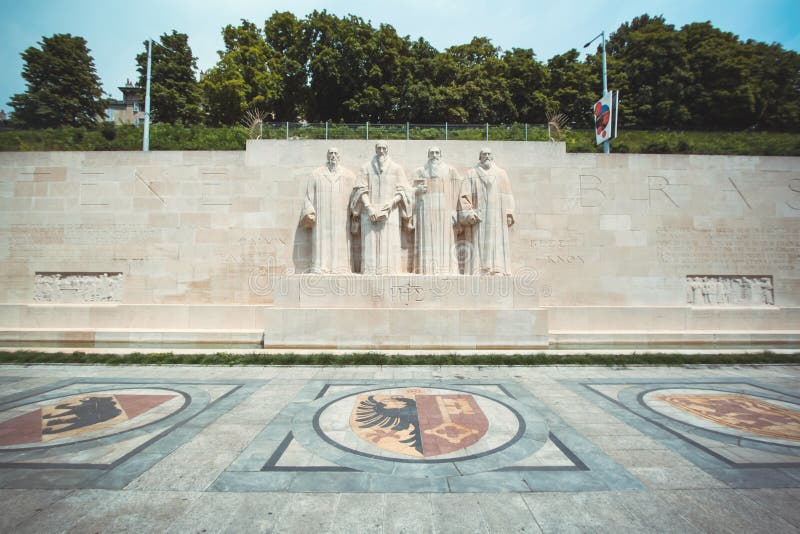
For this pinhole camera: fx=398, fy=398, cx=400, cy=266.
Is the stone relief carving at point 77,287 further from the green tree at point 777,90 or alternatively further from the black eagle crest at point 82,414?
the green tree at point 777,90

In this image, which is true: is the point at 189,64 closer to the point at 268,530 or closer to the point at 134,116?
the point at 134,116

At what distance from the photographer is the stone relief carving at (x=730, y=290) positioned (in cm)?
1224

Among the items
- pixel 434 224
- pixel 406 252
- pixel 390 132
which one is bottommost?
pixel 406 252

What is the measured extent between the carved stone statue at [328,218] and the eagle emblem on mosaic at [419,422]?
205 inches

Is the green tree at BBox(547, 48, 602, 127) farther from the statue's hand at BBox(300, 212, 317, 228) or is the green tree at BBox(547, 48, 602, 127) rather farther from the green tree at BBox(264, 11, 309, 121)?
the statue's hand at BBox(300, 212, 317, 228)

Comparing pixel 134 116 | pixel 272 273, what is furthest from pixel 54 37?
pixel 272 273

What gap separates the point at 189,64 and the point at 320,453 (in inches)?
1691

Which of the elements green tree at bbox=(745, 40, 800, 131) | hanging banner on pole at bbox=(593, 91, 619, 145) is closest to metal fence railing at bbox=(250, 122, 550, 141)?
hanging banner on pole at bbox=(593, 91, 619, 145)

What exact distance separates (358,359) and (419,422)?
388cm

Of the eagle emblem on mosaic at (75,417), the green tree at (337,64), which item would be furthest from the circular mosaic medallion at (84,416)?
the green tree at (337,64)

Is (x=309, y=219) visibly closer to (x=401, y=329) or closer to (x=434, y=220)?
(x=434, y=220)

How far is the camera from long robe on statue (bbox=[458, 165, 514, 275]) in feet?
36.2

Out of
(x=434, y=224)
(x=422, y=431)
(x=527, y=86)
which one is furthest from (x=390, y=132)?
(x=527, y=86)

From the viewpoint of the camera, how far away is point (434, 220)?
36.1 feet
